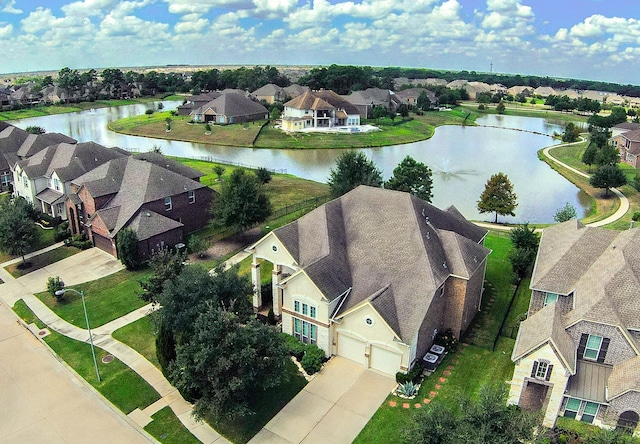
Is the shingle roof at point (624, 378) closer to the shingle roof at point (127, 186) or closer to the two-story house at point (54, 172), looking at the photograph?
the shingle roof at point (127, 186)

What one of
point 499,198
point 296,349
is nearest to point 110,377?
point 296,349

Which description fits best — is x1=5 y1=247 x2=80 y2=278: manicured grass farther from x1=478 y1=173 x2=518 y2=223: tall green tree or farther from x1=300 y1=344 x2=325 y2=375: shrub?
x1=478 y1=173 x2=518 y2=223: tall green tree

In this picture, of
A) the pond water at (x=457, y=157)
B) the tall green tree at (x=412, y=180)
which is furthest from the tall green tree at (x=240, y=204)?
the pond water at (x=457, y=157)

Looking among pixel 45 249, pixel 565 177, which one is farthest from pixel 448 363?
pixel 565 177

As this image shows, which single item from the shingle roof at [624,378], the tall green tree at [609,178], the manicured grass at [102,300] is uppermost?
the tall green tree at [609,178]

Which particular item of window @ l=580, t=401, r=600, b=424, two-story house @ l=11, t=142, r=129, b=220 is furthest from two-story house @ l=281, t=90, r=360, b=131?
window @ l=580, t=401, r=600, b=424

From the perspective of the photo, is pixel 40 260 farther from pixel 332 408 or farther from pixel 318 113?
pixel 318 113
